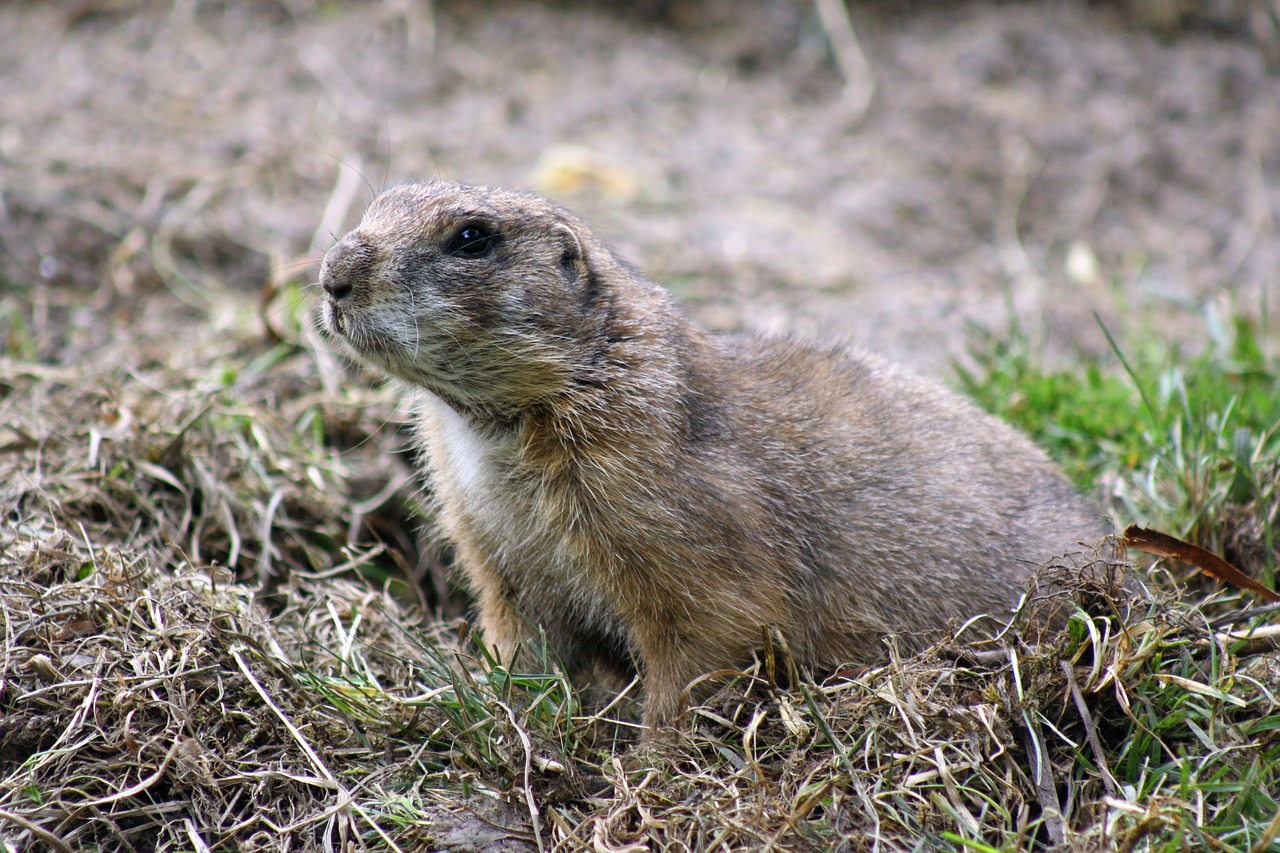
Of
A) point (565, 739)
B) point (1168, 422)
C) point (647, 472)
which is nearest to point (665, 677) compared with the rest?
point (565, 739)

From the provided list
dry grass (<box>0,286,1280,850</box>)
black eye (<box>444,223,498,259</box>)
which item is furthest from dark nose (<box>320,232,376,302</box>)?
dry grass (<box>0,286,1280,850</box>)

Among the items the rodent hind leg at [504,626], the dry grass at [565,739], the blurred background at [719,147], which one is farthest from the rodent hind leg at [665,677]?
the blurred background at [719,147]

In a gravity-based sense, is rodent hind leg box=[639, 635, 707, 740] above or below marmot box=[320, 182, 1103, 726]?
below

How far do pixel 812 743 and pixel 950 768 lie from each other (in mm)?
481

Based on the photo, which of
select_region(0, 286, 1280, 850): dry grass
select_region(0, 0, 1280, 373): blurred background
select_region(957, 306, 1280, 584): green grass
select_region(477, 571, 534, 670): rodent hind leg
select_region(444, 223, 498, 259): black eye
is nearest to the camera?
select_region(0, 286, 1280, 850): dry grass

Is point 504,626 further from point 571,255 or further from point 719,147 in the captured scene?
point 719,147

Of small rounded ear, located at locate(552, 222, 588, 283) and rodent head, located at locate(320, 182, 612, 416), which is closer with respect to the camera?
rodent head, located at locate(320, 182, 612, 416)

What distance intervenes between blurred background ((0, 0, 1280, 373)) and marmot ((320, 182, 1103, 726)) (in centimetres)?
260

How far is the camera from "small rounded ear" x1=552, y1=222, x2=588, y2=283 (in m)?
4.61

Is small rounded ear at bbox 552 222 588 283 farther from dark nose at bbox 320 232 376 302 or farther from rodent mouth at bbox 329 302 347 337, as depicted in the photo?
rodent mouth at bbox 329 302 347 337

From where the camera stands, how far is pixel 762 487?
446cm

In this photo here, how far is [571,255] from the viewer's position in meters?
4.64

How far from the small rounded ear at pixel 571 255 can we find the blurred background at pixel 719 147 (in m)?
3.04

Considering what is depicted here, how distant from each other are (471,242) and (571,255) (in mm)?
438
